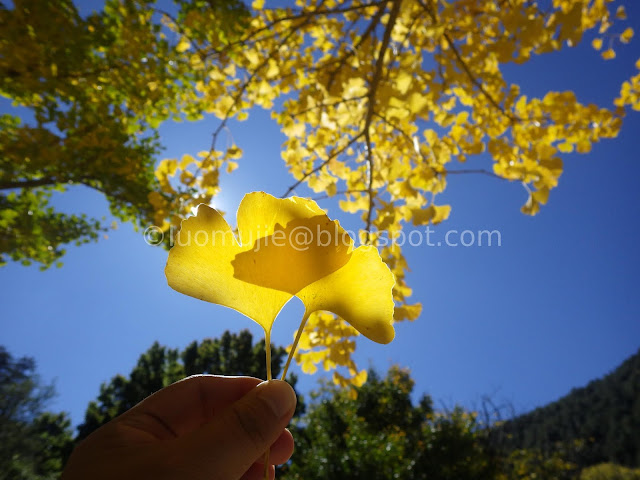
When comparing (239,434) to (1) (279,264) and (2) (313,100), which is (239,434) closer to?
(1) (279,264)

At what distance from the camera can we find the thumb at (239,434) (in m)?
0.42

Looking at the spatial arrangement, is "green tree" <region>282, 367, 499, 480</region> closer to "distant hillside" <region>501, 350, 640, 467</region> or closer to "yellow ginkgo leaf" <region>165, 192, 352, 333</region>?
"distant hillside" <region>501, 350, 640, 467</region>

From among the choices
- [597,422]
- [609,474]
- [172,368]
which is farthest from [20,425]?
[597,422]

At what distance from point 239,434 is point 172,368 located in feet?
45.0

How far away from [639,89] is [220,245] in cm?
250

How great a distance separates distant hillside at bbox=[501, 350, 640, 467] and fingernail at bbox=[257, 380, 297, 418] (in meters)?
13.5

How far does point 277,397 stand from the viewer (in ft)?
1.59

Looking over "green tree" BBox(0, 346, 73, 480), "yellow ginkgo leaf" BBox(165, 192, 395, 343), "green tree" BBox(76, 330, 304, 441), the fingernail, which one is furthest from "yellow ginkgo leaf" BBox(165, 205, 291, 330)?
"green tree" BBox(76, 330, 304, 441)

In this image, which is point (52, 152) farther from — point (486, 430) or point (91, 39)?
point (486, 430)

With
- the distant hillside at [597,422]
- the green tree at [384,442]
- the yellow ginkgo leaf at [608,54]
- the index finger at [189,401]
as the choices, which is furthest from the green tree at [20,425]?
the distant hillside at [597,422]

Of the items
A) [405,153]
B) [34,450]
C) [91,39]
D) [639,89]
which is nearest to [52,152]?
[91,39]

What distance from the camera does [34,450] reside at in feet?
22.3

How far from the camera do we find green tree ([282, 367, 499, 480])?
18.9 feet

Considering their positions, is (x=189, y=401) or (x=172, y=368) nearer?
(x=189, y=401)
